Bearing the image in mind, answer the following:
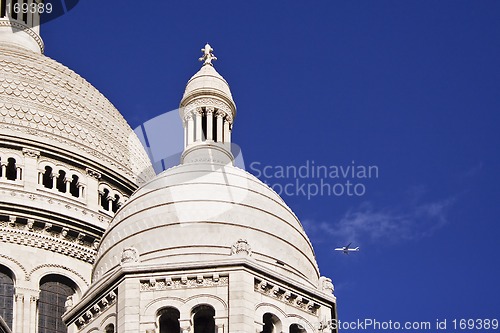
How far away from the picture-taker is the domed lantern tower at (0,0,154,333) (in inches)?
2496

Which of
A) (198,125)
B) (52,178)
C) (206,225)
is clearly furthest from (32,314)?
(206,225)

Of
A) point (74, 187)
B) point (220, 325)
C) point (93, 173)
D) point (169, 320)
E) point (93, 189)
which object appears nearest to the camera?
point (220, 325)

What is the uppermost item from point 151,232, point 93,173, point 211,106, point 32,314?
point 93,173

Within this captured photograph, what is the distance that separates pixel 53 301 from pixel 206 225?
13.9 meters

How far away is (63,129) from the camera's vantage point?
6838 centimetres

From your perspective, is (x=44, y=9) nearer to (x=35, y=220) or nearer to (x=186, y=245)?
(x=35, y=220)

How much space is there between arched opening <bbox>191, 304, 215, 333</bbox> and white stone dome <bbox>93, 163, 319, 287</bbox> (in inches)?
53.4

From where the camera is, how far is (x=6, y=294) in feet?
207

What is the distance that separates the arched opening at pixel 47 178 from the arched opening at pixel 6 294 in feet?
14.6

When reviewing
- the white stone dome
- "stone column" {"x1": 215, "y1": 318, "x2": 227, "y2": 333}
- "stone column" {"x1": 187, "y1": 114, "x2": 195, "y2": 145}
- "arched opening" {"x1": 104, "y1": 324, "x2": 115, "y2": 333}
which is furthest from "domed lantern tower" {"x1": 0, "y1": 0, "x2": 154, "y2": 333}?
"stone column" {"x1": 215, "y1": 318, "x2": 227, "y2": 333}

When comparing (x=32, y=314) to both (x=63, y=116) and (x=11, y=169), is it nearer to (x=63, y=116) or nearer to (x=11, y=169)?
(x=11, y=169)


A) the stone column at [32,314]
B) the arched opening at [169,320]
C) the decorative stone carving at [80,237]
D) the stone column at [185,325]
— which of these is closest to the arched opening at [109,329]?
the arched opening at [169,320]

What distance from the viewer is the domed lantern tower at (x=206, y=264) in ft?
161

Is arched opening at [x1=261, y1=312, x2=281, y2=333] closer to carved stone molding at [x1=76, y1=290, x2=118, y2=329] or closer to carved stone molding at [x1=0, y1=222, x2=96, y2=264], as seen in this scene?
carved stone molding at [x1=76, y1=290, x2=118, y2=329]
